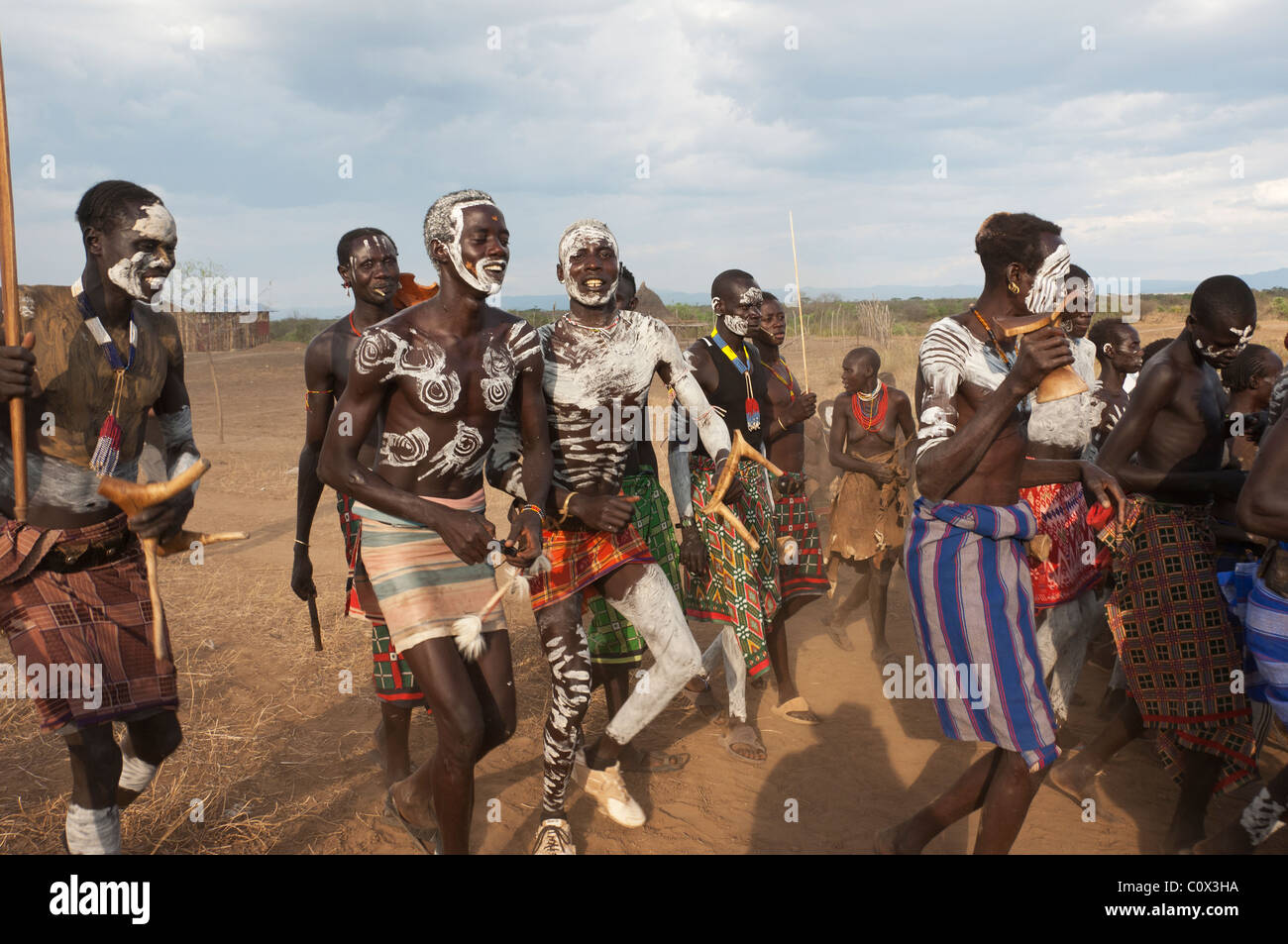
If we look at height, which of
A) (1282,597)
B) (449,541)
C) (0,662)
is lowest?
(0,662)

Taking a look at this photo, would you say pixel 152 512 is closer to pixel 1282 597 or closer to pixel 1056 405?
pixel 1282 597

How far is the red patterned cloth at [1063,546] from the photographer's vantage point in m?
4.24

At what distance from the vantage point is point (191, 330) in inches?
1326

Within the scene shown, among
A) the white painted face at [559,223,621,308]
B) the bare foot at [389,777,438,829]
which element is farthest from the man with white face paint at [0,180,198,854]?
the white painted face at [559,223,621,308]

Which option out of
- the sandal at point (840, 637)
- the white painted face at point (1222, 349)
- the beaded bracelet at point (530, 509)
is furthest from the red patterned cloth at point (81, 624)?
the sandal at point (840, 637)

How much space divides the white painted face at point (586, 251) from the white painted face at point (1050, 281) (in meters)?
1.69

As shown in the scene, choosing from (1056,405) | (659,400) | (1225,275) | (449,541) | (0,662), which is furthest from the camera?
(659,400)

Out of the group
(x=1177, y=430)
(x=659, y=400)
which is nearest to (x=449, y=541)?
(x=1177, y=430)

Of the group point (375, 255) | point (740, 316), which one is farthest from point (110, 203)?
point (740, 316)

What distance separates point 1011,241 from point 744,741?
2.79 meters

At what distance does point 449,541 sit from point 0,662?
4729 mm

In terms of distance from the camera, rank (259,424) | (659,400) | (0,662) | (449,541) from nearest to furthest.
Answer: (449,541) → (0,662) → (259,424) → (659,400)

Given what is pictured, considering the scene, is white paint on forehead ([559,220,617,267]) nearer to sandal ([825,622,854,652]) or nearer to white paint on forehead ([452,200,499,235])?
white paint on forehead ([452,200,499,235])

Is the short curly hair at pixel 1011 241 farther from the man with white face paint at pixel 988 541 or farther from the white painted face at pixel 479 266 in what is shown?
the white painted face at pixel 479 266
